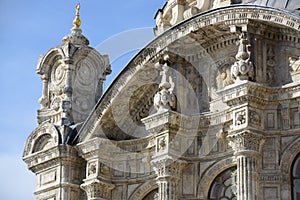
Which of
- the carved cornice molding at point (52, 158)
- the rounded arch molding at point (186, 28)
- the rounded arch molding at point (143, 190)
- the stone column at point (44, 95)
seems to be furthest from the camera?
the stone column at point (44, 95)

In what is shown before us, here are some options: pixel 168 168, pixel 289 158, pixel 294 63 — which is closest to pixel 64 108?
pixel 168 168

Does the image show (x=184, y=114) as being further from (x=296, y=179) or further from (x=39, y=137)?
(x=39, y=137)

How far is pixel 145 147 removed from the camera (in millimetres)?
27234

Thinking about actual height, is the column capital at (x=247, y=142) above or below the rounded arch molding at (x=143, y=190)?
above

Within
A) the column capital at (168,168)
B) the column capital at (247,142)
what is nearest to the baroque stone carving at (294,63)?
the column capital at (247,142)

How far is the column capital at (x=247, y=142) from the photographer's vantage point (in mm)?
23969

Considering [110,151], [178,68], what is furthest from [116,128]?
[178,68]

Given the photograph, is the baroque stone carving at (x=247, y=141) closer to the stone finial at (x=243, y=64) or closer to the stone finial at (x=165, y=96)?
the stone finial at (x=243, y=64)

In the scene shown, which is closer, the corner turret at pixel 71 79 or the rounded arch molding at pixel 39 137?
the rounded arch molding at pixel 39 137

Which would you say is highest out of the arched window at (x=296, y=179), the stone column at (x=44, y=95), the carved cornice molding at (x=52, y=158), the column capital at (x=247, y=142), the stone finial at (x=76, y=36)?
the stone finial at (x=76, y=36)

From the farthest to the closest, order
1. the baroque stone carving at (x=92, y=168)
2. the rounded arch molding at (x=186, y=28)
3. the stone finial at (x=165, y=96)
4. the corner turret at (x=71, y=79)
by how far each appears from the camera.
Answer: the corner turret at (x=71, y=79), the baroque stone carving at (x=92, y=168), the stone finial at (x=165, y=96), the rounded arch molding at (x=186, y=28)

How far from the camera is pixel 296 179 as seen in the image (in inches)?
945

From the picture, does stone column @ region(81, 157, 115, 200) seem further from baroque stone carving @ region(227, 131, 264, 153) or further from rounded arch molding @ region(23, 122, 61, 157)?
baroque stone carving @ region(227, 131, 264, 153)

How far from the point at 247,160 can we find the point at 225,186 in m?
1.65
